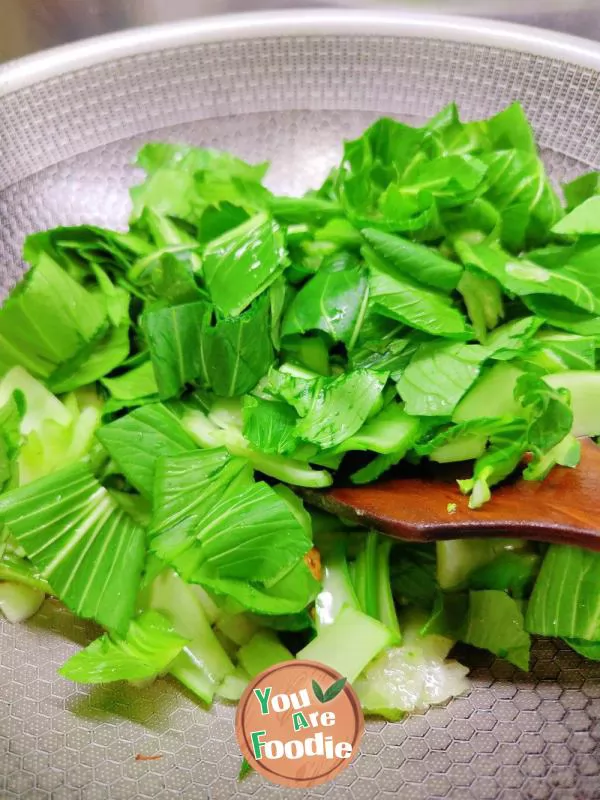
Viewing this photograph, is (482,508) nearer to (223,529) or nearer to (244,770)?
(223,529)

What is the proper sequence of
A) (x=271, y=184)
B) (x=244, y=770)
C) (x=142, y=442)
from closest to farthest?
(x=244, y=770) < (x=142, y=442) < (x=271, y=184)

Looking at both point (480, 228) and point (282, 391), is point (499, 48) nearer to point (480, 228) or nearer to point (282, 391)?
point (480, 228)

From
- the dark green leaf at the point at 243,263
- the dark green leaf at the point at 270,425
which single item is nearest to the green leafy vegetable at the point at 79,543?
the dark green leaf at the point at 270,425

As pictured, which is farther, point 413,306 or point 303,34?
point 303,34

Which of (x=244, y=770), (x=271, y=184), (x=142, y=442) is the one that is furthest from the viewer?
(x=271, y=184)

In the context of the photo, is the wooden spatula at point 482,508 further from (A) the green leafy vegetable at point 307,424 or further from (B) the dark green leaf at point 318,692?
(B) the dark green leaf at point 318,692

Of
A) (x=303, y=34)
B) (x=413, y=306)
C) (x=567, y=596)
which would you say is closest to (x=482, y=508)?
(x=567, y=596)

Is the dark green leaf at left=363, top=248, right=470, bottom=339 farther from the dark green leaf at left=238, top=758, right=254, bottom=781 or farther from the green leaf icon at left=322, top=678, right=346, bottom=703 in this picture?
the dark green leaf at left=238, top=758, right=254, bottom=781
